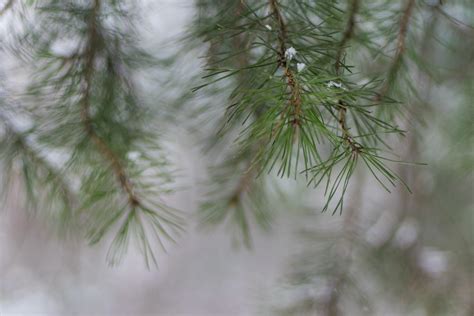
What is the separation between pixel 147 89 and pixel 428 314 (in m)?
0.74

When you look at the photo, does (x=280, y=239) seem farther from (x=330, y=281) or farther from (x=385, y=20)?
(x=385, y=20)

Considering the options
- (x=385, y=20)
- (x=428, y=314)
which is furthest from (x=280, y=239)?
(x=385, y=20)

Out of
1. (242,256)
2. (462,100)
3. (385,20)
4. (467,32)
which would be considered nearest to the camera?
(385,20)

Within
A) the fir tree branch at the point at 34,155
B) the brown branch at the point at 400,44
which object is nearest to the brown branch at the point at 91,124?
the fir tree branch at the point at 34,155

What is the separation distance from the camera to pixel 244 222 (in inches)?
31.2

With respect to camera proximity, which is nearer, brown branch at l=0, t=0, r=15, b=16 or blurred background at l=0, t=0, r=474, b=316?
brown branch at l=0, t=0, r=15, b=16

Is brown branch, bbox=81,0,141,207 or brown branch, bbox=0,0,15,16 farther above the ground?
brown branch, bbox=0,0,15,16

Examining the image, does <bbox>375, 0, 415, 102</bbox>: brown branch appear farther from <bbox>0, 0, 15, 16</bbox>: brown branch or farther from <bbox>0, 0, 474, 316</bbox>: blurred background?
<bbox>0, 0, 15, 16</bbox>: brown branch

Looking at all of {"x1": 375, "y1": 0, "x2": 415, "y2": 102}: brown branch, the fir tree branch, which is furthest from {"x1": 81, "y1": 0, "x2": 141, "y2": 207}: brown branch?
{"x1": 375, "y1": 0, "x2": 415, "y2": 102}: brown branch

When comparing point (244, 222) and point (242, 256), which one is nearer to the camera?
point (244, 222)

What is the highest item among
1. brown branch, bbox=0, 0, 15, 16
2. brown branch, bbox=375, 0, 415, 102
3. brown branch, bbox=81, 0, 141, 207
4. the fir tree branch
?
brown branch, bbox=375, 0, 415, 102

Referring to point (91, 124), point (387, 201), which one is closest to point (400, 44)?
point (91, 124)

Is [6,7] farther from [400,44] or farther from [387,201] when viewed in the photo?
[387,201]

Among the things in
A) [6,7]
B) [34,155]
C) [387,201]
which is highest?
[387,201]
